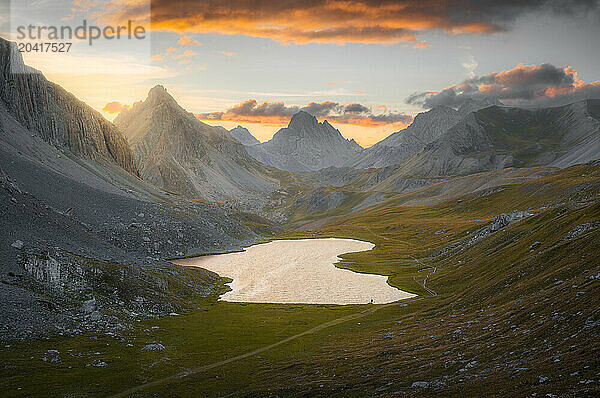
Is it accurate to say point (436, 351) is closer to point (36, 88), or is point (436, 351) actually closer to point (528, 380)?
point (528, 380)

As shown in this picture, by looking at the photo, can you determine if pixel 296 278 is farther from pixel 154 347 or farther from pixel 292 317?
pixel 154 347

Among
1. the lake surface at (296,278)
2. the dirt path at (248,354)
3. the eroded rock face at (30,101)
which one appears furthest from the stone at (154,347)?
the eroded rock face at (30,101)

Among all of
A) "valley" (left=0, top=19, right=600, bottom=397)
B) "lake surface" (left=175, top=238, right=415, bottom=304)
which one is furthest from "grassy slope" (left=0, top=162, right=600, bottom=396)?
"lake surface" (left=175, top=238, right=415, bottom=304)

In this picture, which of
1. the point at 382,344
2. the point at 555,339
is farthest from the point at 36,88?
the point at 555,339

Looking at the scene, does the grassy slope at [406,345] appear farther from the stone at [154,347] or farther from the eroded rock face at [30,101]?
the eroded rock face at [30,101]

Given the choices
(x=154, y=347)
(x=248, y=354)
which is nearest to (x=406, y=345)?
(x=248, y=354)
